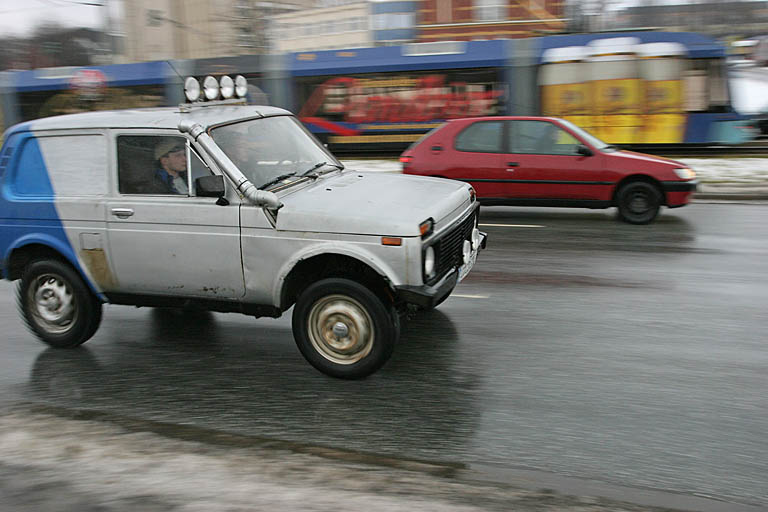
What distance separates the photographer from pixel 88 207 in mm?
5477

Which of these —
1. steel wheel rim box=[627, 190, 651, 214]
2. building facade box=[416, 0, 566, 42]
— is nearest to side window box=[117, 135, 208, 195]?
steel wheel rim box=[627, 190, 651, 214]

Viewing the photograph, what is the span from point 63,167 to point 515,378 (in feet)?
12.4

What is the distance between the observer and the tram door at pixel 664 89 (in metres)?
19.0

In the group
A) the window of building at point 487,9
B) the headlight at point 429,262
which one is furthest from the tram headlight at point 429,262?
the window of building at point 487,9

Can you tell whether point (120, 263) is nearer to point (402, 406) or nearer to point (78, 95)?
point (402, 406)

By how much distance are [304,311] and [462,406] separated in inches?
49.8

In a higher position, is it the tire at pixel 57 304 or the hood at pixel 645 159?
the hood at pixel 645 159

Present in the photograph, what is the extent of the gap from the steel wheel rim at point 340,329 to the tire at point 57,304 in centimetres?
204

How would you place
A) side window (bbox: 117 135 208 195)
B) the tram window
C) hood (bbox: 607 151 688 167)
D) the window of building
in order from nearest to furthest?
side window (bbox: 117 135 208 195) < hood (bbox: 607 151 688 167) < the tram window < the window of building

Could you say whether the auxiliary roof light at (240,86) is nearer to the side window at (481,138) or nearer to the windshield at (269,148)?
the windshield at (269,148)

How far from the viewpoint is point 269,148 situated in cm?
557

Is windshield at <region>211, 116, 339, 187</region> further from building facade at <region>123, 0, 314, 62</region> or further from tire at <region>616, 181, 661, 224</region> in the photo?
building facade at <region>123, 0, 314, 62</region>

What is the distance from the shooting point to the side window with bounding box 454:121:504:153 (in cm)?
1097

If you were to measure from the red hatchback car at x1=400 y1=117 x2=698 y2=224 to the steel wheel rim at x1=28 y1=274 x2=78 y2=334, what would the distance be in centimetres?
640
